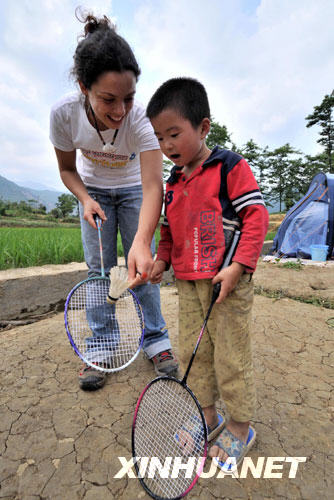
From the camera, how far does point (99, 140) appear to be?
1.65 metres

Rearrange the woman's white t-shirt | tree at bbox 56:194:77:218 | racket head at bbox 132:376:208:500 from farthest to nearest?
tree at bbox 56:194:77:218, the woman's white t-shirt, racket head at bbox 132:376:208:500

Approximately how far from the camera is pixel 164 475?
1171 mm

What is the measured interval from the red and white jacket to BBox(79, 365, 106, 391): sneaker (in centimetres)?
93

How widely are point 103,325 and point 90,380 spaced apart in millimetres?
330

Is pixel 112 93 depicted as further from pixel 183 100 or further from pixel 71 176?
pixel 71 176

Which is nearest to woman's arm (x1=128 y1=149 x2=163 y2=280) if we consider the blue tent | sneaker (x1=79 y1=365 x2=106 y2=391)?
sneaker (x1=79 y1=365 x2=106 y2=391)

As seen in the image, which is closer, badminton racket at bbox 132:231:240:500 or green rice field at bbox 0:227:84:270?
badminton racket at bbox 132:231:240:500

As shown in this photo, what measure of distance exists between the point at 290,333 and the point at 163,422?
64.3 inches

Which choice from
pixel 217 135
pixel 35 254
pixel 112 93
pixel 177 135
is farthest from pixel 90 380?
Result: pixel 217 135

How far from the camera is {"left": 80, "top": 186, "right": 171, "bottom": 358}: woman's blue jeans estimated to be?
190 cm

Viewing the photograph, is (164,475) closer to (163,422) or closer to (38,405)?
(163,422)

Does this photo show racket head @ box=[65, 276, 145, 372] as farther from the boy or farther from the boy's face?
the boy's face

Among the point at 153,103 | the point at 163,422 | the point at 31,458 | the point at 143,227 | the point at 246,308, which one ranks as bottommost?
the point at 31,458

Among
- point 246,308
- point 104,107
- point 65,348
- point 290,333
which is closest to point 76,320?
point 65,348
